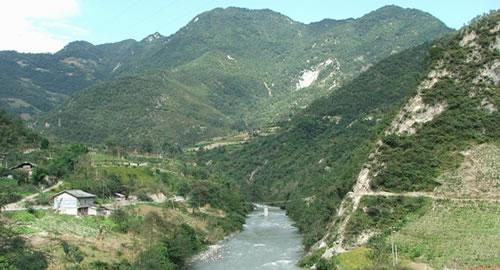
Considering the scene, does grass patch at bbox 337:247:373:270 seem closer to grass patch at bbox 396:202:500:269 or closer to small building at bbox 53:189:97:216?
grass patch at bbox 396:202:500:269

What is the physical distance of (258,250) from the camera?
85750mm

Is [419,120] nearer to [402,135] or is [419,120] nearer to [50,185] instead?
[402,135]

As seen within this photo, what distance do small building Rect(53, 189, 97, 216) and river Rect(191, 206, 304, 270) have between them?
17.6 meters

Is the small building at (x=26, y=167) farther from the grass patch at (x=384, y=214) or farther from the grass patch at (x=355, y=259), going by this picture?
the grass patch at (x=355, y=259)

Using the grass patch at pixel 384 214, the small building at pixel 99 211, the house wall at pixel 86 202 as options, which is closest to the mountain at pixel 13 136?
the house wall at pixel 86 202

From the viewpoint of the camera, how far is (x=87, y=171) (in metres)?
104

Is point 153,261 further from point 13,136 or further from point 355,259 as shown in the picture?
point 13,136

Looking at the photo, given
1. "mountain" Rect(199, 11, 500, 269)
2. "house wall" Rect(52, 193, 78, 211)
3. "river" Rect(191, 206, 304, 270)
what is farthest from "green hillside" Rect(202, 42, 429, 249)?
"house wall" Rect(52, 193, 78, 211)

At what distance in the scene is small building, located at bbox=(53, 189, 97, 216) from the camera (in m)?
81.4

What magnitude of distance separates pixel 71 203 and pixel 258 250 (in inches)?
1073

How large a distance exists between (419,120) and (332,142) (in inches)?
3223

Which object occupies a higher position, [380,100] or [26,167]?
[380,100]

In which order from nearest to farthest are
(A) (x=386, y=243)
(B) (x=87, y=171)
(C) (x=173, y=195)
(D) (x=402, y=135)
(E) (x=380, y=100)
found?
(A) (x=386, y=243), (D) (x=402, y=135), (B) (x=87, y=171), (C) (x=173, y=195), (E) (x=380, y=100)

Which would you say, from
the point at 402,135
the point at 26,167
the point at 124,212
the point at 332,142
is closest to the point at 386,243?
the point at 402,135
